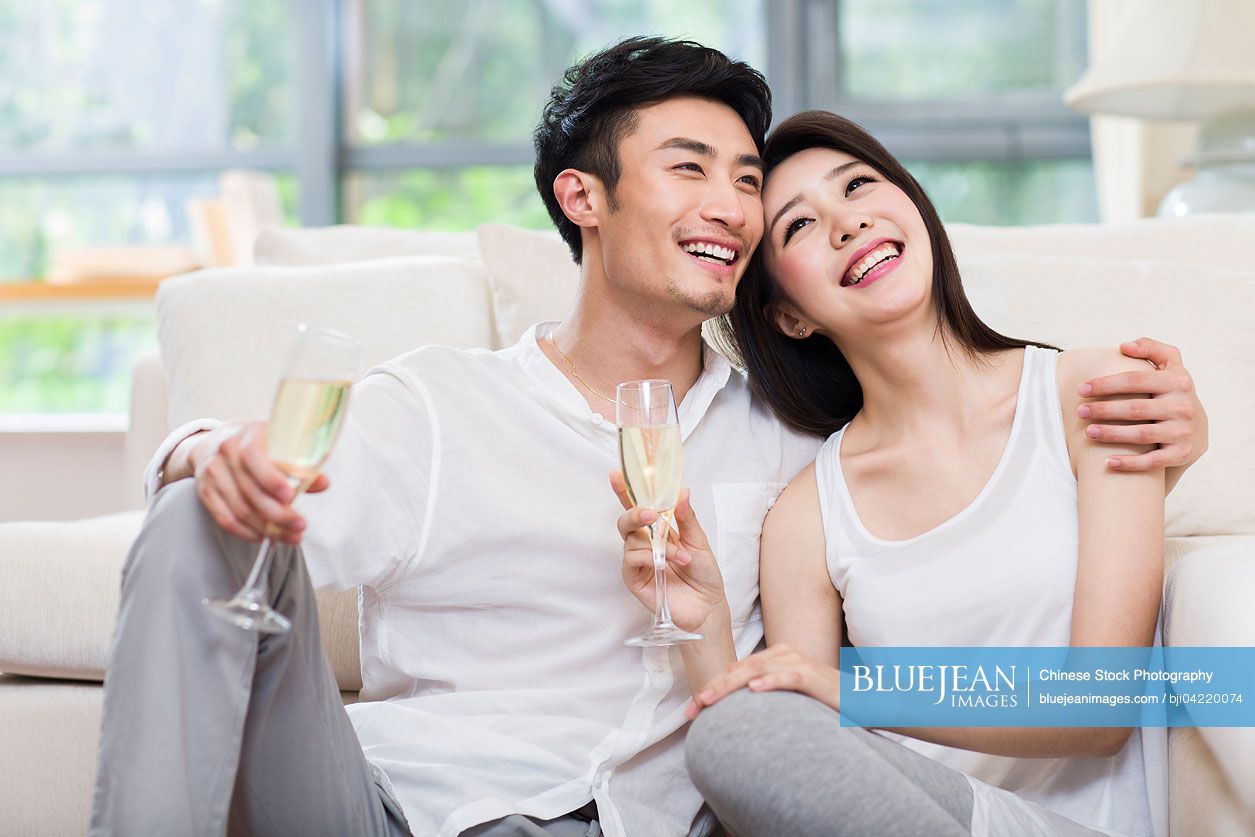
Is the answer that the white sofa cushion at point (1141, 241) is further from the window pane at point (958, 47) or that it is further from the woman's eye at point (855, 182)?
the window pane at point (958, 47)

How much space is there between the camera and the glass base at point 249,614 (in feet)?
3.45

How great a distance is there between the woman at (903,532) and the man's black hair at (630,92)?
10 cm

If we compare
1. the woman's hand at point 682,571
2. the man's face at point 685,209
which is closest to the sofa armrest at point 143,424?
the man's face at point 685,209

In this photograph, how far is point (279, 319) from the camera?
2.11 m

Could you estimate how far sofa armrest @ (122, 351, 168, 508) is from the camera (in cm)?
237

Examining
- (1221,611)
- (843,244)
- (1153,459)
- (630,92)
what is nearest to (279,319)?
(630,92)

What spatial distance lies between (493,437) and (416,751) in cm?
39

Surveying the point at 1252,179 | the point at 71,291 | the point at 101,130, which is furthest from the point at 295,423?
the point at 101,130

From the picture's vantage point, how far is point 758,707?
47.3 inches

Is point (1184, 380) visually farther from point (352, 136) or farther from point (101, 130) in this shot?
point (101, 130)

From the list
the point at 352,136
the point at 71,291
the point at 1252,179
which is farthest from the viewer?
the point at 352,136

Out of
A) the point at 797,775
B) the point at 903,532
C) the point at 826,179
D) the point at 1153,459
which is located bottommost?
the point at 797,775

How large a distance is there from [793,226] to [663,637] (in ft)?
2.09

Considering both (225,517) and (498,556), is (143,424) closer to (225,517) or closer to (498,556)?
(498,556)
